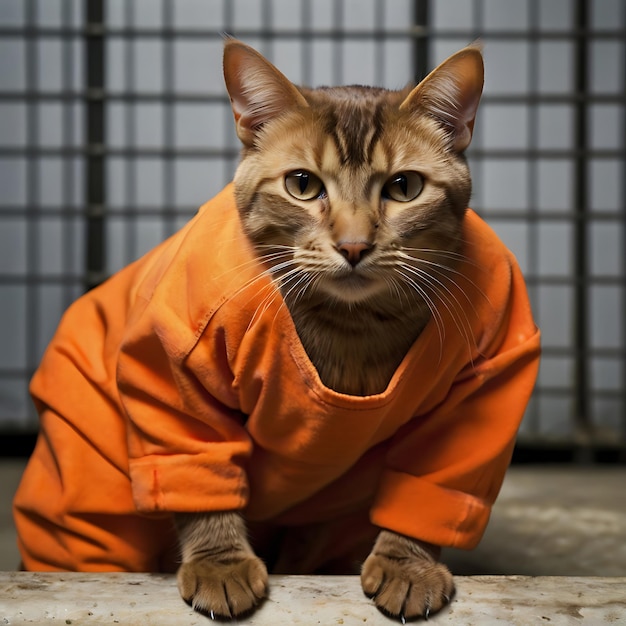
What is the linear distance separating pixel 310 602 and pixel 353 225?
1.69ft

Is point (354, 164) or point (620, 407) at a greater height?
point (354, 164)

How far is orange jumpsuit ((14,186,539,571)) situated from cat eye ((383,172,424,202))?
0.43ft

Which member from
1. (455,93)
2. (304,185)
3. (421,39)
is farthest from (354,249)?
(421,39)

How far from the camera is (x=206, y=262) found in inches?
46.2

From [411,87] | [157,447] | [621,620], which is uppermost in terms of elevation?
[411,87]

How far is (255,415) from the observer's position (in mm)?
1194

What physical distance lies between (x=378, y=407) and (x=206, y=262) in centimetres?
31

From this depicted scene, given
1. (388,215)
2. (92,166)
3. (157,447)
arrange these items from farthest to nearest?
(92,166) → (157,447) → (388,215)

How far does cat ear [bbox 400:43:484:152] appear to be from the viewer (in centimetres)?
110

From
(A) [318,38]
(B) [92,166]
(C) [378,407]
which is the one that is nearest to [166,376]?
(C) [378,407]

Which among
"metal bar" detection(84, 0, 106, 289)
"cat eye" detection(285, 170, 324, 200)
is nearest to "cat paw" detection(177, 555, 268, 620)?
"cat eye" detection(285, 170, 324, 200)

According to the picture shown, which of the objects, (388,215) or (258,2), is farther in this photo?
(258,2)

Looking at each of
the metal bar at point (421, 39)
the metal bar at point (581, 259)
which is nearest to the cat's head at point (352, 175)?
the metal bar at point (421, 39)

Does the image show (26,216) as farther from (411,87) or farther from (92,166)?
(411,87)
